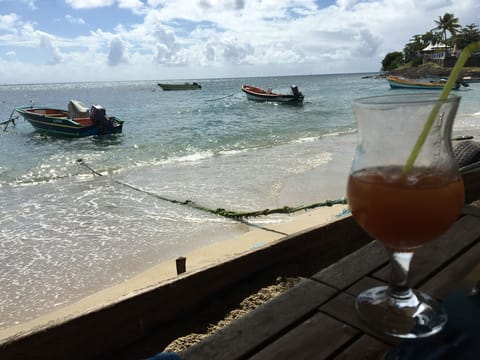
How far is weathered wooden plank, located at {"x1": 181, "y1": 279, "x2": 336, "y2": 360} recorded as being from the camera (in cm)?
94

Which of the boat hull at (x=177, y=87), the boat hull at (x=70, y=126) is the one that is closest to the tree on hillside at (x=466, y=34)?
the boat hull at (x=177, y=87)

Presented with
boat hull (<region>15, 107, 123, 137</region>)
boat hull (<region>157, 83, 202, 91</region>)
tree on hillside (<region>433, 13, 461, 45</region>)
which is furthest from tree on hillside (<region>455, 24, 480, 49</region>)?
boat hull (<region>15, 107, 123, 137</region>)

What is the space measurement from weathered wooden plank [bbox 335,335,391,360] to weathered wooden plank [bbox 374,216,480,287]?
31 cm

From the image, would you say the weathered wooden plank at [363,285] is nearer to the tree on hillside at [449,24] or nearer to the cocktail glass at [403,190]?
the cocktail glass at [403,190]

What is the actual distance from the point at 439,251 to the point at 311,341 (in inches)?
26.1

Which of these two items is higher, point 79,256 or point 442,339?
point 442,339

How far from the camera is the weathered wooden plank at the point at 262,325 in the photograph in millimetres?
939

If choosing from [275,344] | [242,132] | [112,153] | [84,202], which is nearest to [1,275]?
[84,202]

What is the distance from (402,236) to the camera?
0.99 metres

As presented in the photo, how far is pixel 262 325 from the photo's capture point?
104 cm

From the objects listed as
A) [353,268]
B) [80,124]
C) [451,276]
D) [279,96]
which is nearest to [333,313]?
[353,268]

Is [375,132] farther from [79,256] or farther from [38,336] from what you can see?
[79,256]

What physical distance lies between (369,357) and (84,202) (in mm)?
7887

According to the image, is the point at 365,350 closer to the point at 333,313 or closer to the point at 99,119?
the point at 333,313
